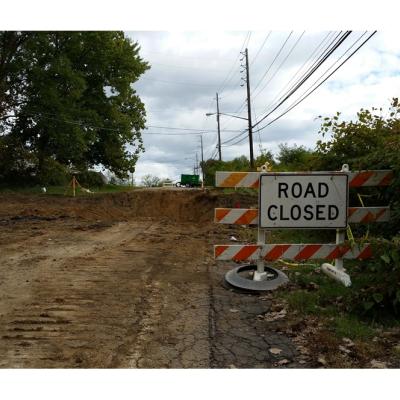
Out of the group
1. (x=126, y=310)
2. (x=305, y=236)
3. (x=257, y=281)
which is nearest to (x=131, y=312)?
(x=126, y=310)

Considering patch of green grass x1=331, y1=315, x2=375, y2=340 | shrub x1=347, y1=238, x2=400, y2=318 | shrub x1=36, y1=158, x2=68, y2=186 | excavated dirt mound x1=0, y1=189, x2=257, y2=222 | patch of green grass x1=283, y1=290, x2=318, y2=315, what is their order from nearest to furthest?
patch of green grass x1=331, y1=315, x2=375, y2=340 → shrub x1=347, y1=238, x2=400, y2=318 → patch of green grass x1=283, y1=290, x2=318, y2=315 → excavated dirt mound x1=0, y1=189, x2=257, y2=222 → shrub x1=36, y1=158, x2=68, y2=186

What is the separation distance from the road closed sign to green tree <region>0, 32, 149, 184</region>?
29.0m

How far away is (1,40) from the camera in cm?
3234

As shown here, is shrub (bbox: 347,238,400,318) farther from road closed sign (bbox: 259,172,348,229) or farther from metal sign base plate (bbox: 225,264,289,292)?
metal sign base plate (bbox: 225,264,289,292)

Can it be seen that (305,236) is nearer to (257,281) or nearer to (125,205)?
(257,281)

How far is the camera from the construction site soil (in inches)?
137

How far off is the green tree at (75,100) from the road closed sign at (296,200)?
95.2 ft

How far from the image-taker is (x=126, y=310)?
15.4 ft

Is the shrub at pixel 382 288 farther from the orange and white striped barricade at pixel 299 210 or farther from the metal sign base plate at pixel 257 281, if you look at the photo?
the metal sign base plate at pixel 257 281

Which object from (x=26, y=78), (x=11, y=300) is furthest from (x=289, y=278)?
(x=26, y=78)

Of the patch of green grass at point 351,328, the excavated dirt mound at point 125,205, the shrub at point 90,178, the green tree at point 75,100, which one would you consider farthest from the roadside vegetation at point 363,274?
the shrub at point 90,178

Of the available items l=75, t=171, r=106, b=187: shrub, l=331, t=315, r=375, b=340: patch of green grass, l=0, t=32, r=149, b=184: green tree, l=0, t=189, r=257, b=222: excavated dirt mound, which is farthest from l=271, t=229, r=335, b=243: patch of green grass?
l=75, t=171, r=106, b=187: shrub
